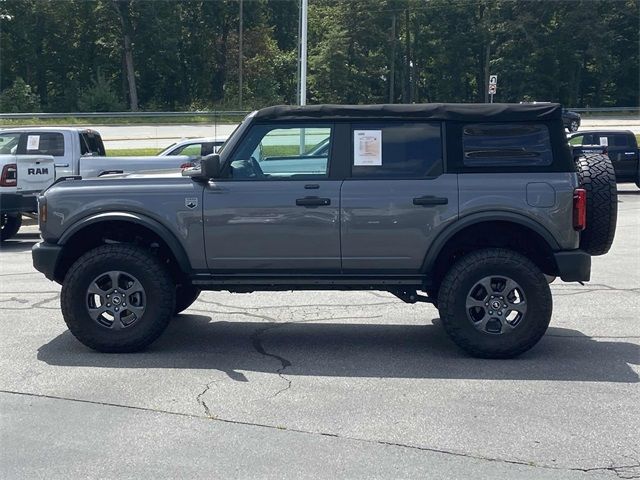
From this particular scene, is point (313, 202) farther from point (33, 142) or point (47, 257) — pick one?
point (33, 142)

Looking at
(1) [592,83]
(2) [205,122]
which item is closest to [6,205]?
(2) [205,122]

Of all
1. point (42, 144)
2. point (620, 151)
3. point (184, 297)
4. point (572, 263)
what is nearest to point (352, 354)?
point (572, 263)

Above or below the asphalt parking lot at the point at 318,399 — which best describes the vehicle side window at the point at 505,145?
above

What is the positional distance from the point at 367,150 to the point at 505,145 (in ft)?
3.72

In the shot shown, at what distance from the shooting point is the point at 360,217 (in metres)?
7.28

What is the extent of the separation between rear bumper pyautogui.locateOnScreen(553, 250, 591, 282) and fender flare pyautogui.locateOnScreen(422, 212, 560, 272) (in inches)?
3.8

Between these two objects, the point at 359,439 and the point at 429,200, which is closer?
the point at 359,439

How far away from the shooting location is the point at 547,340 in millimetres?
7992

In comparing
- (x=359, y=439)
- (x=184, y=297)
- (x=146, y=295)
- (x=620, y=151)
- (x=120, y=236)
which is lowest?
(x=359, y=439)

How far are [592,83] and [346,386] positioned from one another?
215 ft

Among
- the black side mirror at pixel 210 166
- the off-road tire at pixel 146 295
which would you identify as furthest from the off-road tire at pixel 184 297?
the black side mirror at pixel 210 166

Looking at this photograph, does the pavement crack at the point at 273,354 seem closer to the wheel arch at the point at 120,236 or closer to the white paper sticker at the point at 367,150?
the wheel arch at the point at 120,236

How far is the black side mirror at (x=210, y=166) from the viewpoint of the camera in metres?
7.28

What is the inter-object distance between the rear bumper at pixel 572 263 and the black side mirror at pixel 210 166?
281 centimetres
